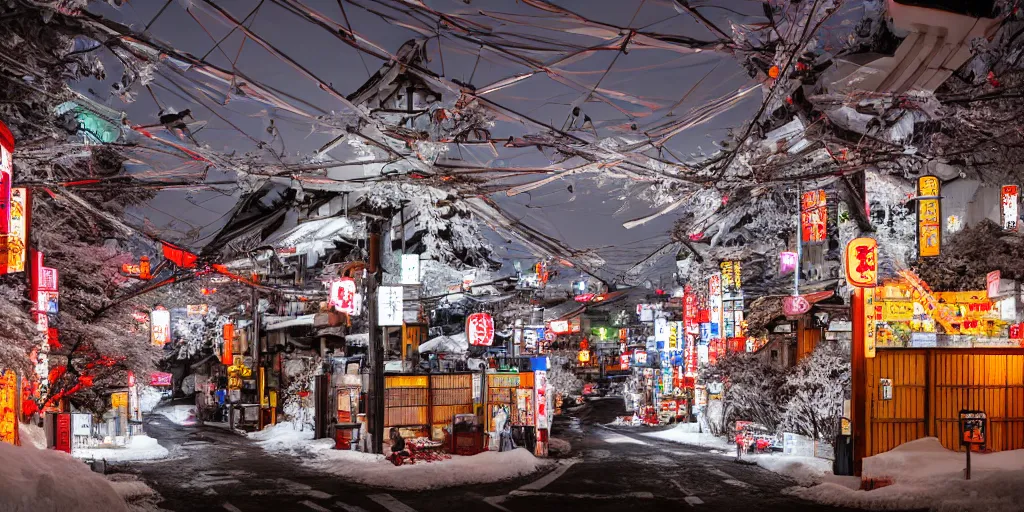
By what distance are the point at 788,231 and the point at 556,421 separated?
15.0 m

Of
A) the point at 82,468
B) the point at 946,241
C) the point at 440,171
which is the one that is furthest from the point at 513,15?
the point at 946,241

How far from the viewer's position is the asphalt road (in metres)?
14.9

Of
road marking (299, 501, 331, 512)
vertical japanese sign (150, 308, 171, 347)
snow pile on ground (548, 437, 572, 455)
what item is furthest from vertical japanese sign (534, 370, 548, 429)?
vertical japanese sign (150, 308, 171, 347)

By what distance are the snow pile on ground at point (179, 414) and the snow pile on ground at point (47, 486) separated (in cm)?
3452

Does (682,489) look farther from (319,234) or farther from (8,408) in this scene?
(319,234)

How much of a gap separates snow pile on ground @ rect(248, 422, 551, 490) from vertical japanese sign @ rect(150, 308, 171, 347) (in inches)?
472

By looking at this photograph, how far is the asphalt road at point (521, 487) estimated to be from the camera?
48.9ft

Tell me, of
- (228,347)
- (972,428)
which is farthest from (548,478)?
(228,347)

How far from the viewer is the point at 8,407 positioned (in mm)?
18672

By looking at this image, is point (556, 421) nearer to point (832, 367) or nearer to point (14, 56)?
point (832, 367)

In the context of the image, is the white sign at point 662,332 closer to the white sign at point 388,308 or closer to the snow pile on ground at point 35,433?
the white sign at point 388,308

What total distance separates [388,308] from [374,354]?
153 centimetres

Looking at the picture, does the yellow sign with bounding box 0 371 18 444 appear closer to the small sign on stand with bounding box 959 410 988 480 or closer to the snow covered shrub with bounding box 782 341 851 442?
the small sign on stand with bounding box 959 410 988 480

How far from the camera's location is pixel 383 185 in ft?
75.9
